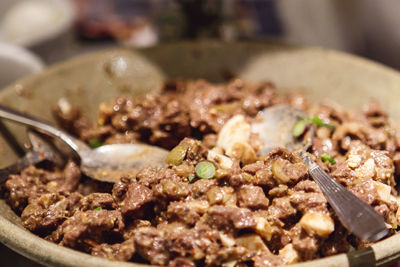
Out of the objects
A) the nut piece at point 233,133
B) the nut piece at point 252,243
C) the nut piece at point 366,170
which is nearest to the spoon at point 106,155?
the nut piece at point 233,133

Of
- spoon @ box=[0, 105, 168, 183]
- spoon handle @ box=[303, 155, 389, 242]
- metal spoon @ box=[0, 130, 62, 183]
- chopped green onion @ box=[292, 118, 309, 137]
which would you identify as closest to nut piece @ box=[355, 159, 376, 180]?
spoon handle @ box=[303, 155, 389, 242]

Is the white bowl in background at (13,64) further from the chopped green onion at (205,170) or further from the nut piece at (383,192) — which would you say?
the nut piece at (383,192)

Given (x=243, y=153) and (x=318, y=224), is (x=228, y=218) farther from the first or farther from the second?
(x=243, y=153)

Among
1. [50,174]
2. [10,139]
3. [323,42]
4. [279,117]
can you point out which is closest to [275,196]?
[279,117]

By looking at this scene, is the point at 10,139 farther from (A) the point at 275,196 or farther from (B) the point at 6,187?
(A) the point at 275,196

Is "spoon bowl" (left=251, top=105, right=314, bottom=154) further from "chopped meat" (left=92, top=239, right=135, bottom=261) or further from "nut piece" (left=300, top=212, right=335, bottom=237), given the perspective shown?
"chopped meat" (left=92, top=239, right=135, bottom=261)

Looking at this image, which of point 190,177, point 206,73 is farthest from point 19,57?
point 190,177

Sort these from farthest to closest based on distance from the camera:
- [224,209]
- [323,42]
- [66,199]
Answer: [323,42]
[66,199]
[224,209]

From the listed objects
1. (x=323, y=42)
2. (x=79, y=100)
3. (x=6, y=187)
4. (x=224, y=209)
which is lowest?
(x=224, y=209)
